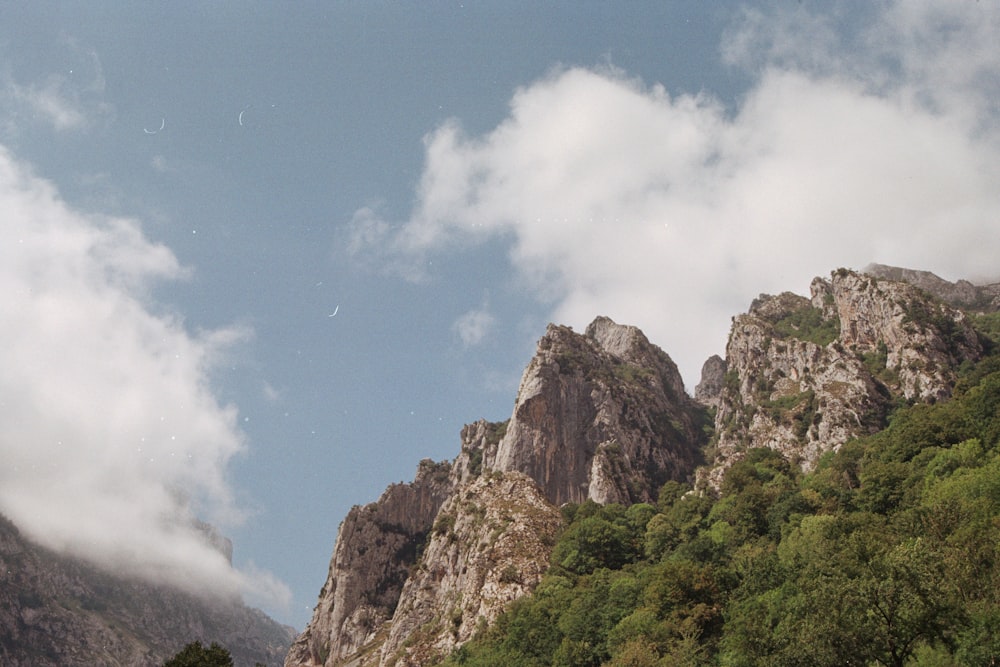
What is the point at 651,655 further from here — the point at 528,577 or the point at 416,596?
the point at 416,596

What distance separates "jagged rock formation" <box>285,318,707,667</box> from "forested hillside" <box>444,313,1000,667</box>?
1128 cm

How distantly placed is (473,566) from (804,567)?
172 ft

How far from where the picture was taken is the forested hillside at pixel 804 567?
46.7 meters

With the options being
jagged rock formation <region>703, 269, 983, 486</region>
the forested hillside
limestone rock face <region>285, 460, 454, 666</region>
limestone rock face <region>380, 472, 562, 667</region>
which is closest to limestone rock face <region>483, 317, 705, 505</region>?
jagged rock formation <region>703, 269, 983, 486</region>

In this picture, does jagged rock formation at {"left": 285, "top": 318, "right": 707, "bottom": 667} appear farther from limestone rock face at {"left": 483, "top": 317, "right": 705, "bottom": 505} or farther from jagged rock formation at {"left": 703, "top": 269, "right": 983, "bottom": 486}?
jagged rock formation at {"left": 703, "top": 269, "right": 983, "bottom": 486}

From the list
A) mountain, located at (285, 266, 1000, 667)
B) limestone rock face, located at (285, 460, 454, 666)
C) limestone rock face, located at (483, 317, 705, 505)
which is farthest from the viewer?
limestone rock face, located at (483, 317, 705, 505)

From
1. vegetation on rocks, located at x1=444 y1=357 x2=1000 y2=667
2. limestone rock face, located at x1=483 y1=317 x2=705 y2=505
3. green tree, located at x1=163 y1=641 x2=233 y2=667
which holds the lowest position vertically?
green tree, located at x1=163 y1=641 x2=233 y2=667

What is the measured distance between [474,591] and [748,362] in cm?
9763

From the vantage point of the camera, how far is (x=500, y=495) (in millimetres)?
129375

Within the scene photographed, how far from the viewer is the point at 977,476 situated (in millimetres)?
71688

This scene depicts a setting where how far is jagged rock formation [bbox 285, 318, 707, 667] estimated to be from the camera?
11706cm

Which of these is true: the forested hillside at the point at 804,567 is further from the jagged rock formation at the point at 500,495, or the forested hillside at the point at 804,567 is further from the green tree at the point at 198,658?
the green tree at the point at 198,658

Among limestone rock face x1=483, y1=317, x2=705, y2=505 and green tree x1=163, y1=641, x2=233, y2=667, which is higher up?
limestone rock face x1=483, y1=317, x2=705, y2=505

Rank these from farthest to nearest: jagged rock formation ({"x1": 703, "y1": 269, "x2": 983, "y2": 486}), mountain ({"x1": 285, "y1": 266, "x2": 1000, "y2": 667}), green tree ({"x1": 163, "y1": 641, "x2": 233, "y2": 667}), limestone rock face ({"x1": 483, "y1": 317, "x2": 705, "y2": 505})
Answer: limestone rock face ({"x1": 483, "y1": 317, "x2": 705, "y2": 505}) → jagged rock formation ({"x1": 703, "y1": 269, "x2": 983, "y2": 486}) → mountain ({"x1": 285, "y1": 266, "x2": 1000, "y2": 667}) → green tree ({"x1": 163, "y1": 641, "x2": 233, "y2": 667})
